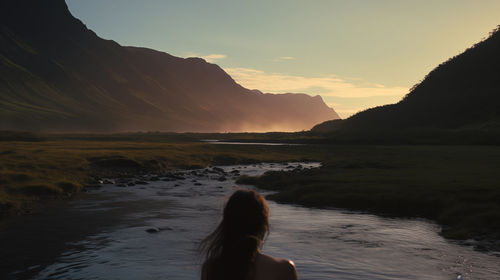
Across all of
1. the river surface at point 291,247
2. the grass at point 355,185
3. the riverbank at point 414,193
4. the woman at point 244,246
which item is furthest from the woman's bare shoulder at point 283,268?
the grass at point 355,185

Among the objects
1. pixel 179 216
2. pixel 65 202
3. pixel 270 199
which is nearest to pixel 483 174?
pixel 270 199

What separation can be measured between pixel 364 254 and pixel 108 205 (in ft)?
73.1

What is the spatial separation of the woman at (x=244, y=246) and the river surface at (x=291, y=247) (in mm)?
15098

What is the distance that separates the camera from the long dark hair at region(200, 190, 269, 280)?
16.9 ft

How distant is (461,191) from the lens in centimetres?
3775

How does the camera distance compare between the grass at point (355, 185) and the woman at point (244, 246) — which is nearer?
the woman at point (244, 246)

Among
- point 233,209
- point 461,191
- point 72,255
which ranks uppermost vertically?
point 233,209

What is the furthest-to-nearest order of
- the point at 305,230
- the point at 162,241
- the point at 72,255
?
the point at 305,230
the point at 162,241
the point at 72,255

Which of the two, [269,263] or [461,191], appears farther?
[461,191]

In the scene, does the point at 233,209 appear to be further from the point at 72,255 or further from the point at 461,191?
the point at 461,191

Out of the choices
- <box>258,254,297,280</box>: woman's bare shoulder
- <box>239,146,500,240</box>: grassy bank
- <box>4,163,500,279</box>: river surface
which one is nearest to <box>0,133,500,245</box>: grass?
<box>239,146,500,240</box>: grassy bank

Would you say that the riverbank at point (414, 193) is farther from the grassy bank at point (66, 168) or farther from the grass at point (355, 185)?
the grassy bank at point (66, 168)

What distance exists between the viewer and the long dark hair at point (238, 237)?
5.16 m

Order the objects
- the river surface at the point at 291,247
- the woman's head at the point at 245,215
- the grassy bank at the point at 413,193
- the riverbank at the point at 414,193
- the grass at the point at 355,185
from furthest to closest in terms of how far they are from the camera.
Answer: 1. the grass at the point at 355,185
2. the grassy bank at the point at 413,193
3. the riverbank at the point at 414,193
4. the river surface at the point at 291,247
5. the woman's head at the point at 245,215
